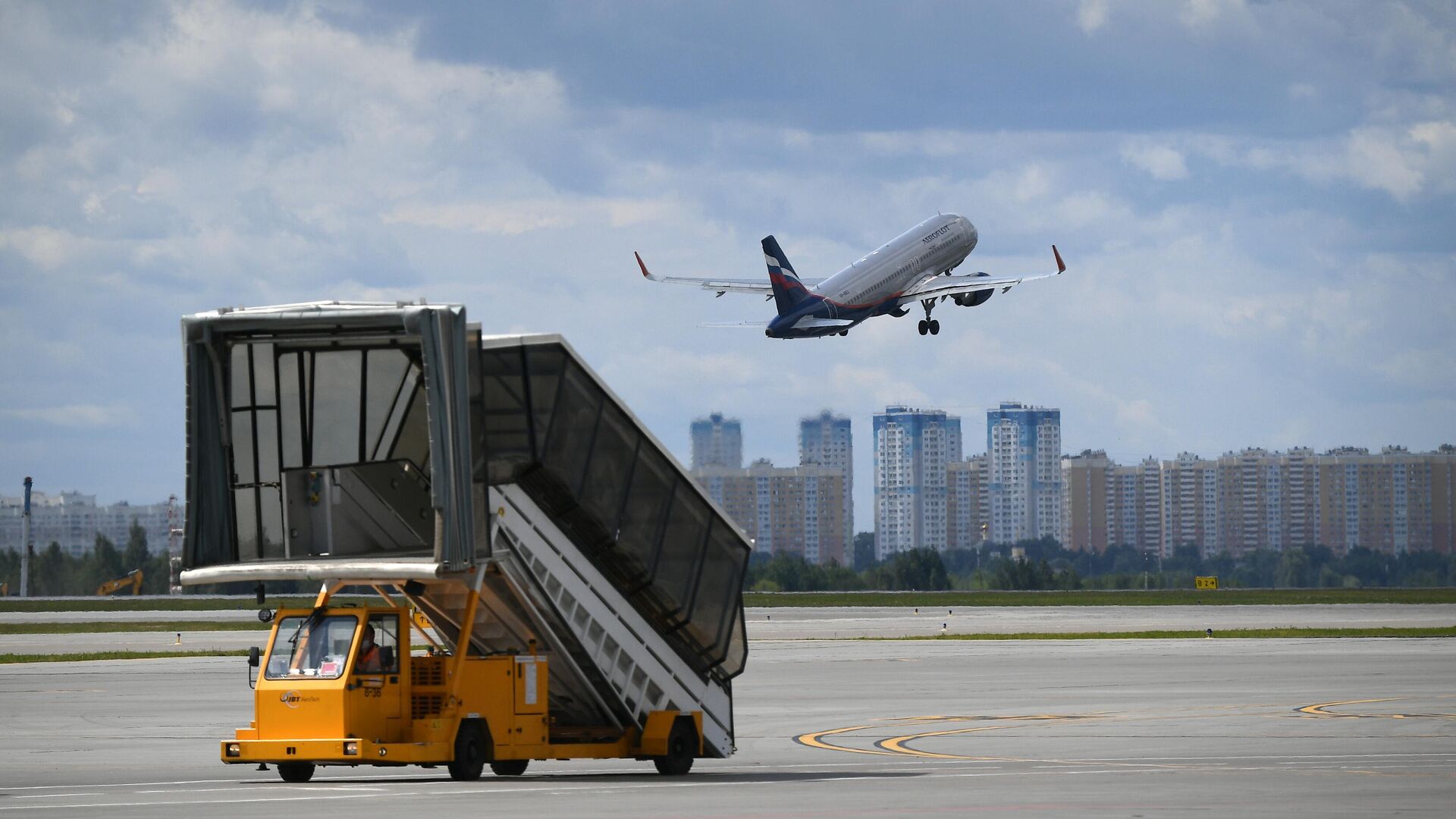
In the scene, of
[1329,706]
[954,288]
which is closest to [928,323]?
[954,288]

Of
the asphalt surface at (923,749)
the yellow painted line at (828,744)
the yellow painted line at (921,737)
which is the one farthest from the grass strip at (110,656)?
the yellow painted line at (921,737)

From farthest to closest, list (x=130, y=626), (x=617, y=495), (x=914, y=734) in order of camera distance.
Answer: (x=130, y=626) < (x=914, y=734) < (x=617, y=495)

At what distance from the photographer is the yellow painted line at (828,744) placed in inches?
1189

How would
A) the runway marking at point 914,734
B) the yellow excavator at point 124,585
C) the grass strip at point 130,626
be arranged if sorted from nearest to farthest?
the runway marking at point 914,734, the grass strip at point 130,626, the yellow excavator at point 124,585

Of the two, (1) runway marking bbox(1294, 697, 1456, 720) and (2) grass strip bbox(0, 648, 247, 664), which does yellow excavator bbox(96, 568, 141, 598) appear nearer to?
(2) grass strip bbox(0, 648, 247, 664)

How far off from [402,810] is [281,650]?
4.18m

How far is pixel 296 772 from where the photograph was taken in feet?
83.6

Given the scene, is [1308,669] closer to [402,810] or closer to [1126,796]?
[1126,796]

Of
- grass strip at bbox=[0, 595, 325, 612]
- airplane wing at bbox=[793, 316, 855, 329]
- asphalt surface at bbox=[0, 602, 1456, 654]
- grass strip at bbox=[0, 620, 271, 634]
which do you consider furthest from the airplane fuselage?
grass strip at bbox=[0, 595, 325, 612]

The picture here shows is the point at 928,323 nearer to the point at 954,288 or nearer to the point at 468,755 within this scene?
the point at 954,288

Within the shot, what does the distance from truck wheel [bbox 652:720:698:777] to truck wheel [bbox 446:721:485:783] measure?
2838 mm

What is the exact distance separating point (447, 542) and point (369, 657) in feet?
7.92

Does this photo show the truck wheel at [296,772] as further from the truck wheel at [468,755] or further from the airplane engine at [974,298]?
the airplane engine at [974,298]

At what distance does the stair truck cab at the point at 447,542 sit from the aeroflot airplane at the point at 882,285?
5840 cm
